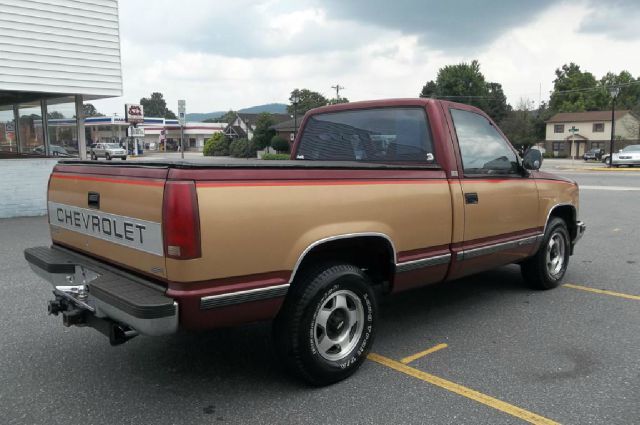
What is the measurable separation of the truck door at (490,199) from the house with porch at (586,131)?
216ft

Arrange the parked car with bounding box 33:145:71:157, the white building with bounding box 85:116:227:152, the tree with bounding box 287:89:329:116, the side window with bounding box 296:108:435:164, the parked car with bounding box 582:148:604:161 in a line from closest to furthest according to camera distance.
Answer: the side window with bounding box 296:108:435:164
the parked car with bounding box 33:145:71:157
the parked car with bounding box 582:148:604:161
the white building with bounding box 85:116:227:152
the tree with bounding box 287:89:329:116

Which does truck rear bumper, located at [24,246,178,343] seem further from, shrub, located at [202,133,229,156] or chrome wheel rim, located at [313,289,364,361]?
shrub, located at [202,133,229,156]

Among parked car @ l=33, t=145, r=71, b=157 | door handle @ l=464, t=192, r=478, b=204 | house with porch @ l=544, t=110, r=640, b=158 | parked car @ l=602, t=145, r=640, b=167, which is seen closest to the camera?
door handle @ l=464, t=192, r=478, b=204

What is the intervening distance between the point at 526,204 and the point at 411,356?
203cm

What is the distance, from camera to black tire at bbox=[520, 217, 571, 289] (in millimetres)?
5500

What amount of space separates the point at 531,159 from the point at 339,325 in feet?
9.22

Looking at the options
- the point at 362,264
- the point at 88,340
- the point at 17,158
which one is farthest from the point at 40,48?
the point at 362,264

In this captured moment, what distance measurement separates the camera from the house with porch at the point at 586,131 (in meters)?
66.1

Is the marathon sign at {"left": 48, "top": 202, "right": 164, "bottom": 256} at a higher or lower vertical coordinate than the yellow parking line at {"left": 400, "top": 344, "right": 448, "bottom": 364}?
higher

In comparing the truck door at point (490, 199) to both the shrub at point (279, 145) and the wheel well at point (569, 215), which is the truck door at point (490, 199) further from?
the shrub at point (279, 145)

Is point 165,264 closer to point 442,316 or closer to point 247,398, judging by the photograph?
point 247,398

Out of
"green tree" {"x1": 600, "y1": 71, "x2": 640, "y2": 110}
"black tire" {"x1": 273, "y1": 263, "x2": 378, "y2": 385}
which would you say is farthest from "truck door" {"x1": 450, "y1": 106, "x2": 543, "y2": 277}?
"green tree" {"x1": 600, "y1": 71, "x2": 640, "y2": 110}

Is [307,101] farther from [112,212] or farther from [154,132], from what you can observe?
[112,212]

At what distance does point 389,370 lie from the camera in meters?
3.69
